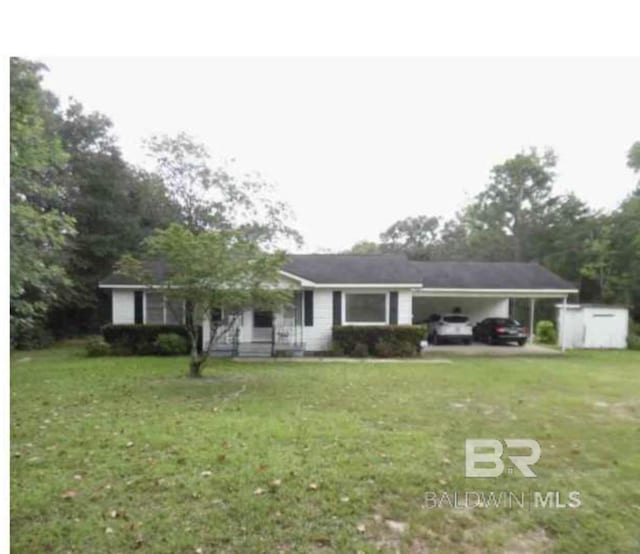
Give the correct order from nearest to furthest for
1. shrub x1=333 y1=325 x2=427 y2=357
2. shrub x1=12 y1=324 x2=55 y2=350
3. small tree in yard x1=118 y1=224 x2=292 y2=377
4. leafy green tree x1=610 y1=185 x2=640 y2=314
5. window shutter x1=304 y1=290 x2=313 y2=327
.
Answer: small tree in yard x1=118 y1=224 x2=292 y2=377
shrub x1=333 y1=325 x2=427 y2=357
window shutter x1=304 y1=290 x2=313 y2=327
shrub x1=12 y1=324 x2=55 y2=350
leafy green tree x1=610 y1=185 x2=640 y2=314

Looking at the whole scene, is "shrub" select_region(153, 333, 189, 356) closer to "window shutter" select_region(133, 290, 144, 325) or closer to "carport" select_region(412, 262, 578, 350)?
"window shutter" select_region(133, 290, 144, 325)

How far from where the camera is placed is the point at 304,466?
344 centimetres

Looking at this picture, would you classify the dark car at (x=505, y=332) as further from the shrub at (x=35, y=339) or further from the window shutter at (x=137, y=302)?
the shrub at (x=35, y=339)

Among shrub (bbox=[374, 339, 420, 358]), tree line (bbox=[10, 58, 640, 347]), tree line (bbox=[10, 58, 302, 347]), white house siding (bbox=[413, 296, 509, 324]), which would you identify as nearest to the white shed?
white house siding (bbox=[413, 296, 509, 324])

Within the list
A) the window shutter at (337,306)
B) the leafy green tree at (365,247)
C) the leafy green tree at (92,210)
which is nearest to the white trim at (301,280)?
the window shutter at (337,306)

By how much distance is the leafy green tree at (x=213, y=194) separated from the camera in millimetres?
20219

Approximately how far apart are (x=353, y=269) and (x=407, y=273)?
5.74 ft

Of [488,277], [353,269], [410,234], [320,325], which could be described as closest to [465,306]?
[488,277]

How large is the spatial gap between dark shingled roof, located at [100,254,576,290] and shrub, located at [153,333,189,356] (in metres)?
1.97

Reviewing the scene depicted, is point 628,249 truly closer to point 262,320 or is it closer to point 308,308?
point 308,308

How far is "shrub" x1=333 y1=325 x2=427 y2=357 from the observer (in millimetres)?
11688

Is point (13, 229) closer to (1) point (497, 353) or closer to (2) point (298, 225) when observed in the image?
(1) point (497, 353)

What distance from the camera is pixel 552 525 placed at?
2.61 metres

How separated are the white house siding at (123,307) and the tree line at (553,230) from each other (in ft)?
61.0
